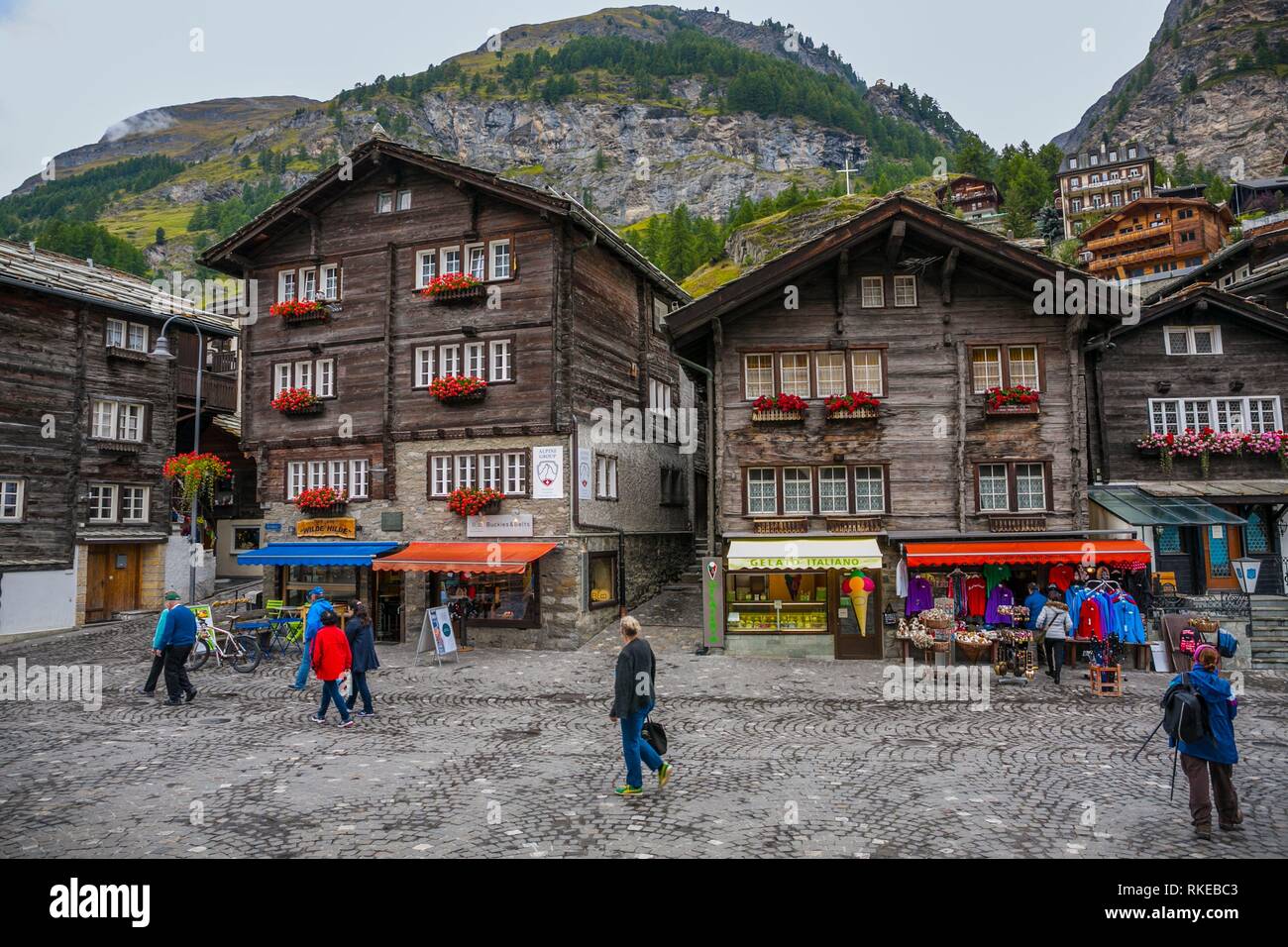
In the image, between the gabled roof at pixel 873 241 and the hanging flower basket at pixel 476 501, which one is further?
the hanging flower basket at pixel 476 501

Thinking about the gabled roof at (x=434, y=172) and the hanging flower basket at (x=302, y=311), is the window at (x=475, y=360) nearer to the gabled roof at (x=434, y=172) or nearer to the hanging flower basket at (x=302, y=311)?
the gabled roof at (x=434, y=172)

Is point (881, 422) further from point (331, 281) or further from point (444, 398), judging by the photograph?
point (331, 281)

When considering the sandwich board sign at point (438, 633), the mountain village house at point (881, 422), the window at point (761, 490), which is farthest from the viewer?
the window at point (761, 490)

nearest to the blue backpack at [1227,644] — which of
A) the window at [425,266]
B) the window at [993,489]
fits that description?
the window at [993,489]

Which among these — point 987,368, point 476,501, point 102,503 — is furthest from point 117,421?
point 987,368

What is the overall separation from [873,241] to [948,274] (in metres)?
2.17

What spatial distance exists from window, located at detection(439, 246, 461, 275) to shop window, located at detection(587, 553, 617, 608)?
9896 mm

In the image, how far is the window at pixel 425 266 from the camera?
2503 centimetres

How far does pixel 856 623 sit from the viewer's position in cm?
2044

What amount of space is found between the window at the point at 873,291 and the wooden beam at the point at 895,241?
0.52m

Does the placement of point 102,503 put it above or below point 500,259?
below

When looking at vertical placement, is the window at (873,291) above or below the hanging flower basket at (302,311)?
below

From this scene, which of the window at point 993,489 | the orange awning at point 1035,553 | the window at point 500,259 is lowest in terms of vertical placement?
the orange awning at point 1035,553

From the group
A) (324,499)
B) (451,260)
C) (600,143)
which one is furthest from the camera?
(600,143)
